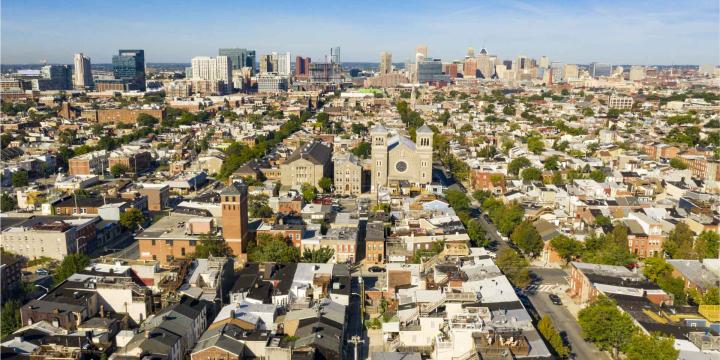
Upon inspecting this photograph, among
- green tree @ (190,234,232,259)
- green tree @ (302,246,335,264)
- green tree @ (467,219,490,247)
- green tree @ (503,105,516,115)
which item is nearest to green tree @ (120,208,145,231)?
green tree @ (190,234,232,259)

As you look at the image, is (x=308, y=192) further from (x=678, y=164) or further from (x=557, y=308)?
(x=678, y=164)

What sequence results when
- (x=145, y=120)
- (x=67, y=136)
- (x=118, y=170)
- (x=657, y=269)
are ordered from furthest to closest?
(x=145, y=120), (x=67, y=136), (x=118, y=170), (x=657, y=269)

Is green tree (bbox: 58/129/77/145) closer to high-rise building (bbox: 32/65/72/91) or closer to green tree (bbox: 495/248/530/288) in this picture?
green tree (bbox: 495/248/530/288)

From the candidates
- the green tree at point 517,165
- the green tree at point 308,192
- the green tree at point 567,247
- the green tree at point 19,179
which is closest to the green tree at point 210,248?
the green tree at point 308,192

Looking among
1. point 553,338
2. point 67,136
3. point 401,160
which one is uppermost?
point 401,160

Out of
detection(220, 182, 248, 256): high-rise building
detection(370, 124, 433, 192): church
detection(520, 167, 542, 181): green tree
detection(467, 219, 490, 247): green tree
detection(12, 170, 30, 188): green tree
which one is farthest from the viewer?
detection(520, 167, 542, 181): green tree

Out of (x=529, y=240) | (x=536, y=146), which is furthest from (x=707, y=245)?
(x=536, y=146)

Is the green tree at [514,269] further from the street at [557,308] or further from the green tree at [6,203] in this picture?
the green tree at [6,203]

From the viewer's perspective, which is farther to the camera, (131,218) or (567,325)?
(131,218)
